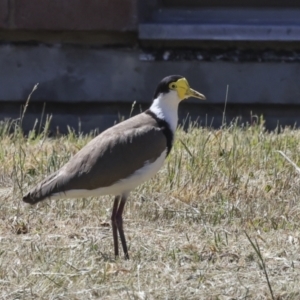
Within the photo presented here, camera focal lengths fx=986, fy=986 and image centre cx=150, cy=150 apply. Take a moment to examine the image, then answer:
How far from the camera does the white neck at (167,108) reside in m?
5.30

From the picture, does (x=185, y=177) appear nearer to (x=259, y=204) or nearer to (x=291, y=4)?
(x=259, y=204)

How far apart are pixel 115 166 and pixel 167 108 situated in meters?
0.54

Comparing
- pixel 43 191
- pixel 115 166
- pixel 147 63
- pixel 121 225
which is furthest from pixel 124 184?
pixel 147 63

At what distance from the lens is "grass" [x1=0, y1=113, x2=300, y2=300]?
4.36m

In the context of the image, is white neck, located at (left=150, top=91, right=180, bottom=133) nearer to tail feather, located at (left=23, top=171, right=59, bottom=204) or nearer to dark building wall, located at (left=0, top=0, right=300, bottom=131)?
tail feather, located at (left=23, top=171, right=59, bottom=204)

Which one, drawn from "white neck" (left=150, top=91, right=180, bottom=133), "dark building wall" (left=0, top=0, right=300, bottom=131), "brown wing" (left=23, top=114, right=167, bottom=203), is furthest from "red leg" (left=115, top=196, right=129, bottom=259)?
"dark building wall" (left=0, top=0, right=300, bottom=131)

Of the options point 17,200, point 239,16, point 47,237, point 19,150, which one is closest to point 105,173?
point 47,237

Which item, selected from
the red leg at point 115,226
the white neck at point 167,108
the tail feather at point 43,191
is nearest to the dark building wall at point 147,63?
the white neck at point 167,108

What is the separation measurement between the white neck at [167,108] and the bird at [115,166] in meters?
0.06

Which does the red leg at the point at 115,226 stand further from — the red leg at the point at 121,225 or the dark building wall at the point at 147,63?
the dark building wall at the point at 147,63

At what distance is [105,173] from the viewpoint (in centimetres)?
496

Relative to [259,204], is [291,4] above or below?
above

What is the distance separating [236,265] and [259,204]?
1078mm

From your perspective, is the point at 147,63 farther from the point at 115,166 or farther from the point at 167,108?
the point at 115,166
